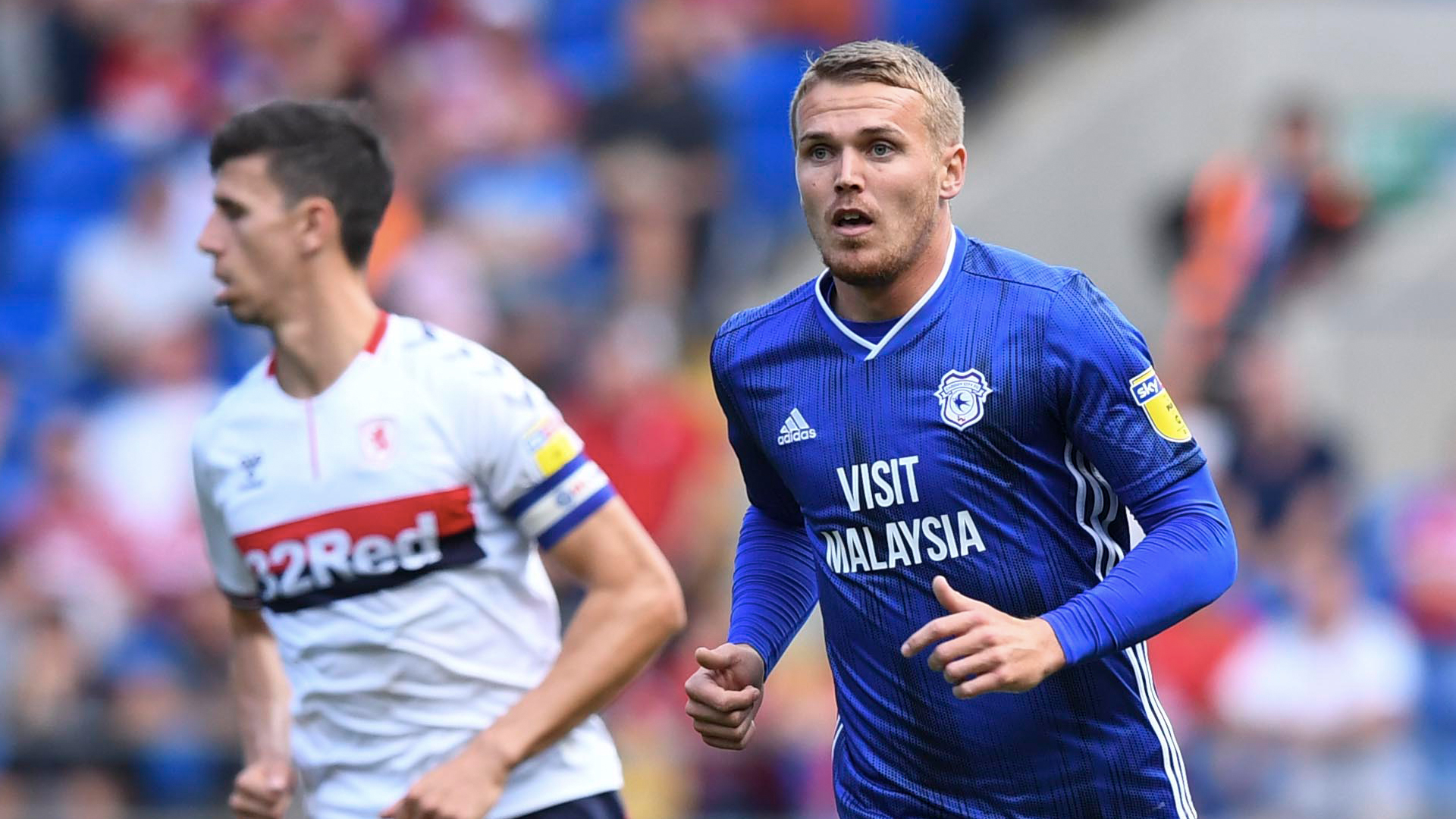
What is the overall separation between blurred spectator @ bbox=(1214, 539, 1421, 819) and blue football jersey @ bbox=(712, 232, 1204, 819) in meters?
4.69

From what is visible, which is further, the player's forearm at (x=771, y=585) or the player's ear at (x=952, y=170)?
the player's forearm at (x=771, y=585)

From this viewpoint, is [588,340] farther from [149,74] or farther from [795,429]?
[795,429]

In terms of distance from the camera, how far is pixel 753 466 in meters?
4.40

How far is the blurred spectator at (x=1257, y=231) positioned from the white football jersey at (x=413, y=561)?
19.1 feet

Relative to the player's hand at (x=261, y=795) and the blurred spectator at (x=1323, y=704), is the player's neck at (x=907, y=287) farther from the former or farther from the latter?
the blurred spectator at (x=1323, y=704)

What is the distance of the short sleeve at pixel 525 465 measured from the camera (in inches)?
183

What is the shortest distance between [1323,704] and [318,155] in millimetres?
5357

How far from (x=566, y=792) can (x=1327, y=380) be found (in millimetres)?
7063

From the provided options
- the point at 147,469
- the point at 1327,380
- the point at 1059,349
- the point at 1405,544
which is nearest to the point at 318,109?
the point at 1059,349

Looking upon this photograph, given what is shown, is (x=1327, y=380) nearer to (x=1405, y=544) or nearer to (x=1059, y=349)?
(x=1405, y=544)

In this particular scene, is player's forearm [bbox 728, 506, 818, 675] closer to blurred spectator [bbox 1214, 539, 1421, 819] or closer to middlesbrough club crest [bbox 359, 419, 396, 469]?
middlesbrough club crest [bbox 359, 419, 396, 469]

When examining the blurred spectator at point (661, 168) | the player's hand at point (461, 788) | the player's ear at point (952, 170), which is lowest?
the player's hand at point (461, 788)

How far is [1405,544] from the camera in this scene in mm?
9641

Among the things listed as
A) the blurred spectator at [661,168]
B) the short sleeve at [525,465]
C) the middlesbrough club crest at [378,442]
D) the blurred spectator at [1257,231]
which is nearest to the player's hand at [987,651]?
the short sleeve at [525,465]
